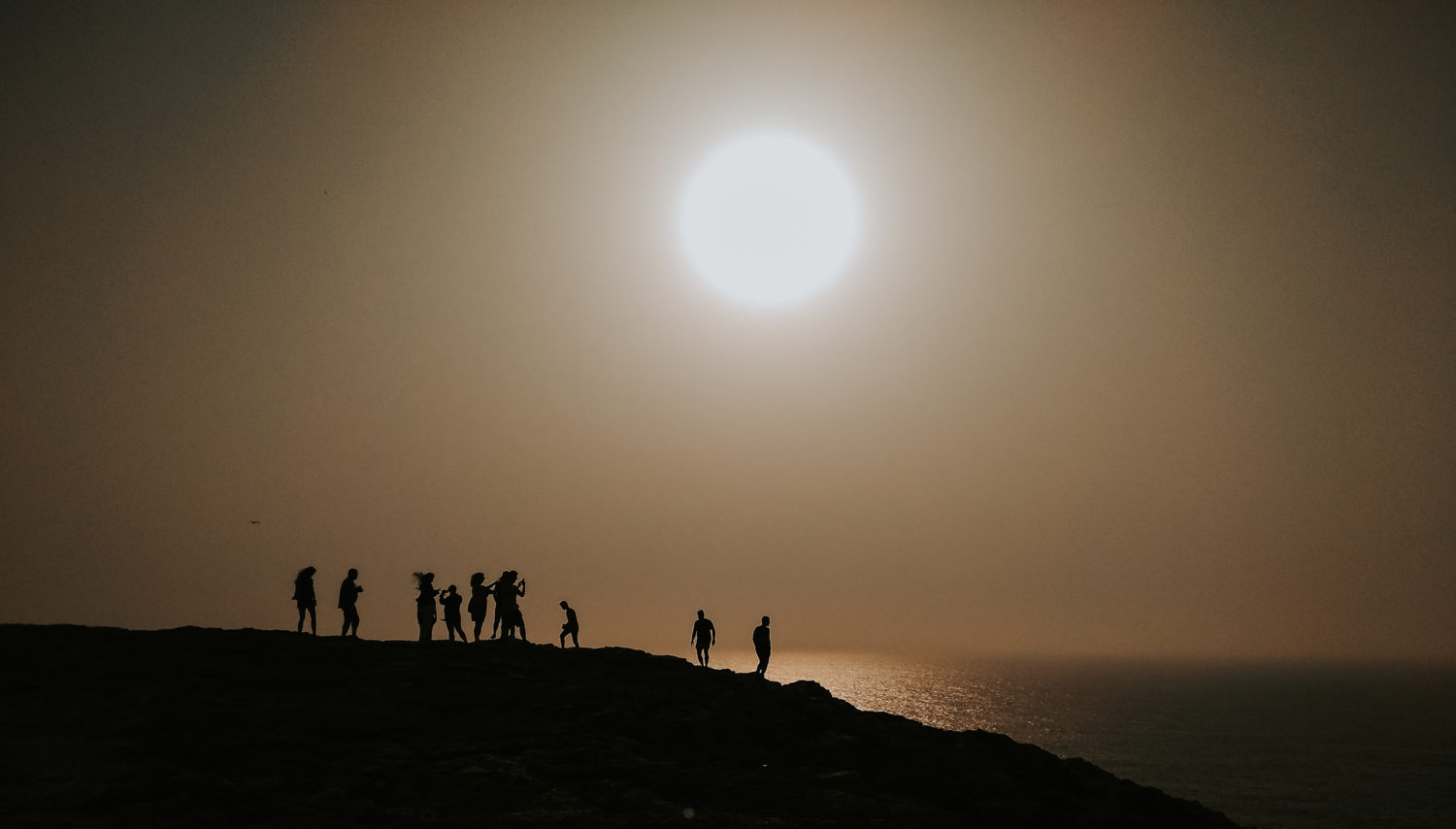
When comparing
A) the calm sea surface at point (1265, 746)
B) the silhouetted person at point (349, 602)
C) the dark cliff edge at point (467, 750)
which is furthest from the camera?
the calm sea surface at point (1265, 746)

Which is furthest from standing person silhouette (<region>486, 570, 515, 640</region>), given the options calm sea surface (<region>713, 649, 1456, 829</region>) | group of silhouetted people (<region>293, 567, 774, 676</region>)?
calm sea surface (<region>713, 649, 1456, 829</region>)

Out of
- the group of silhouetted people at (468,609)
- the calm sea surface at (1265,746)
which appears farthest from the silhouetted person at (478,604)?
the calm sea surface at (1265,746)

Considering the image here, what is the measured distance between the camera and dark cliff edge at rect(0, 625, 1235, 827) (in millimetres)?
13352

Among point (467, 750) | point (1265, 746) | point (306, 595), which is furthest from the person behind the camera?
point (1265, 746)

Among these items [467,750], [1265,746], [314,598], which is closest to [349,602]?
[314,598]

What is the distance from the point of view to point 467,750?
52.1ft

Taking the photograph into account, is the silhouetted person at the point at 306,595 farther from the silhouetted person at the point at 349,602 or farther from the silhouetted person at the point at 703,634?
the silhouetted person at the point at 703,634

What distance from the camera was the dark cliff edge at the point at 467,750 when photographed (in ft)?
43.8

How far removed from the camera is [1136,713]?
509 ft

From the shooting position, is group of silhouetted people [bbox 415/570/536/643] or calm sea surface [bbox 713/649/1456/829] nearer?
group of silhouetted people [bbox 415/570/536/643]

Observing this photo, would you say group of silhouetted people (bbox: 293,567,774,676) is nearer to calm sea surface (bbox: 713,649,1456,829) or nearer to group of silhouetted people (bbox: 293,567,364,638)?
group of silhouetted people (bbox: 293,567,364,638)

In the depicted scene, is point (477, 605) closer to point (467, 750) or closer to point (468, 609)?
point (468, 609)

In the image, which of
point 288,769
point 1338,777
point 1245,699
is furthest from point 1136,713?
point 288,769

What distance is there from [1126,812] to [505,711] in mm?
12728
